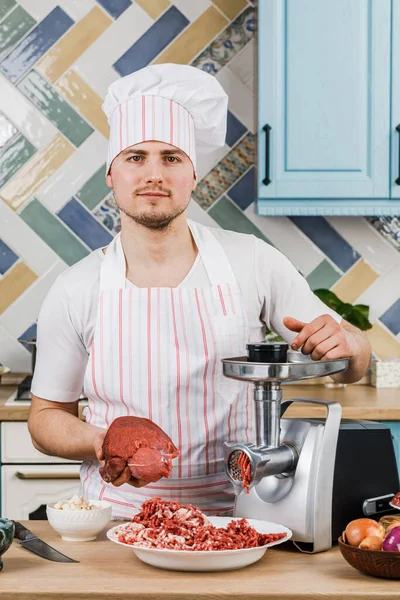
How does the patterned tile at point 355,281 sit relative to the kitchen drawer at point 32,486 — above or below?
above

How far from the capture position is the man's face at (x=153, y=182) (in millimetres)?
1915

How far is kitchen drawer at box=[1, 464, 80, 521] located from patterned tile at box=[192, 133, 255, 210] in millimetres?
1199

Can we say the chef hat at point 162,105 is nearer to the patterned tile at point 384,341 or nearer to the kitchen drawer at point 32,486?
the kitchen drawer at point 32,486

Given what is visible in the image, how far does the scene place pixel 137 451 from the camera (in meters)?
1.46

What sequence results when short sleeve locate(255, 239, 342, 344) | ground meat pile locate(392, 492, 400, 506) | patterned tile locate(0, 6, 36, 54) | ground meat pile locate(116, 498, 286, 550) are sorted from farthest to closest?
patterned tile locate(0, 6, 36, 54) → short sleeve locate(255, 239, 342, 344) → ground meat pile locate(392, 492, 400, 506) → ground meat pile locate(116, 498, 286, 550)

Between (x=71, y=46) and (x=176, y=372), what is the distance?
189cm

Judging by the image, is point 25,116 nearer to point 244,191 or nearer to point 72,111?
point 72,111

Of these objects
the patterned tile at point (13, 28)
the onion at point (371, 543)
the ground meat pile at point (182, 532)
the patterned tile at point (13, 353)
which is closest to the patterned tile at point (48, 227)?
the patterned tile at point (13, 353)

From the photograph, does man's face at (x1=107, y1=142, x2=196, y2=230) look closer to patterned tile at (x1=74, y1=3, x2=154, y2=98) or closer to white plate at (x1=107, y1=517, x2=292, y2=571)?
white plate at (x1=107, y1=517, x2=292, y2=571)

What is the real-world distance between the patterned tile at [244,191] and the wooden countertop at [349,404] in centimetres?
76

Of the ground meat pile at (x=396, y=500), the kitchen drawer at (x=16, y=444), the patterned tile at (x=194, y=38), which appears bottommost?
the ground meat pile at (x=396, y=500)

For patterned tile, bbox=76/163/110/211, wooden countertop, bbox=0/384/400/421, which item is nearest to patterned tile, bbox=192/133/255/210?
patterned tile, bbox=76/163/110/211

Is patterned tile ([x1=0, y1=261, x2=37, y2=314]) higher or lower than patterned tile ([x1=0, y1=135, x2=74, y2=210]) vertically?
lower

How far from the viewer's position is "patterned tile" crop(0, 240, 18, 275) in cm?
335
